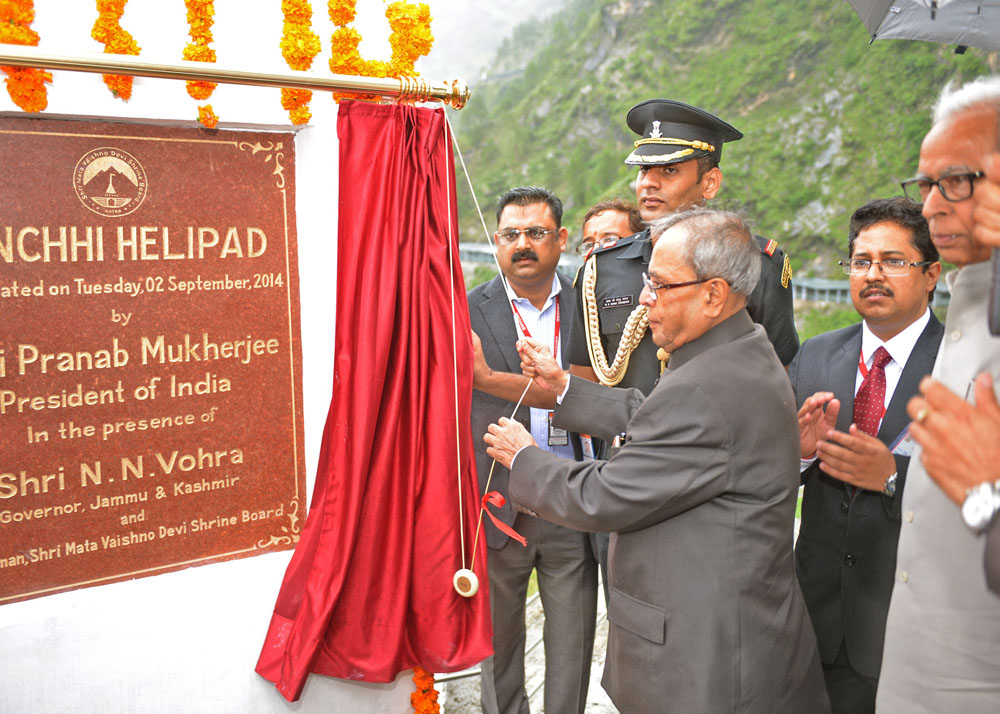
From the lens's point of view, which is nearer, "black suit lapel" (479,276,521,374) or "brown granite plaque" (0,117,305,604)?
"brown granite plaque" (0,117,305,604)

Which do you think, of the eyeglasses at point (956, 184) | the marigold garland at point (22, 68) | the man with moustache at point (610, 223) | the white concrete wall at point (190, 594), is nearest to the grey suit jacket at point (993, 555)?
the eyeglasses at point (956, 184)

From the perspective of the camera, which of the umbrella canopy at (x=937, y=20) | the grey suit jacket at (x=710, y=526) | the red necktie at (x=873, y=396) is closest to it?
the grey suit jacket at (x=710, y=526)

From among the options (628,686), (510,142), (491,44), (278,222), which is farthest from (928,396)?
(491,44)

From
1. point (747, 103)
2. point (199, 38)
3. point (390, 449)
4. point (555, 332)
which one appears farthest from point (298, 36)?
point (747, 103)

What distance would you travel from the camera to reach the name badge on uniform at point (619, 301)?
2.85 metres

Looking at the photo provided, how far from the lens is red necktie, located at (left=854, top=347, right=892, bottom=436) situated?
2395 millimetres

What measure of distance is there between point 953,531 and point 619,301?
61.1 inches

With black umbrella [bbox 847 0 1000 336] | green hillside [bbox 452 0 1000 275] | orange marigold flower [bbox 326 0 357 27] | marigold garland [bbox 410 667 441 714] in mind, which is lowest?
marigold garland [bbox 410 667 441 714]

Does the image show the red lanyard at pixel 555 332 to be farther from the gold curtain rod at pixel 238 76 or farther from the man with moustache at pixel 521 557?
the gold curtain rod at pixel 238 76

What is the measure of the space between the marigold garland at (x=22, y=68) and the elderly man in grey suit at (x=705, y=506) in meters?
1.58

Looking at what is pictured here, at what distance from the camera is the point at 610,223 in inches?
149

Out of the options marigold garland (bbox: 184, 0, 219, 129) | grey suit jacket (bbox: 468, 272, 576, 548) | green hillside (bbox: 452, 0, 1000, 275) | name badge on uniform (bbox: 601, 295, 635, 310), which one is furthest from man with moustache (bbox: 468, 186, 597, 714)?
green hillside (bbox: 452, 0, 1000, 275)

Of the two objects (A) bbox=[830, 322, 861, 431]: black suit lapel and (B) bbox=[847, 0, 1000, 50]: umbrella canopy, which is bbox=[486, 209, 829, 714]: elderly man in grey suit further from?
(B) bbox=[847, 0, 1000, 50]: umbrella canopy

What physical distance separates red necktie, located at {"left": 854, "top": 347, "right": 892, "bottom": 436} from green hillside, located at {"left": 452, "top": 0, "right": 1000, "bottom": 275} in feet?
38.4
